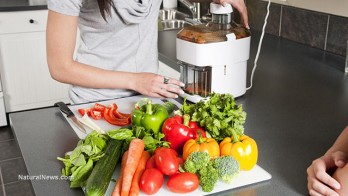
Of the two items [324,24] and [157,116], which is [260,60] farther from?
[157,116]

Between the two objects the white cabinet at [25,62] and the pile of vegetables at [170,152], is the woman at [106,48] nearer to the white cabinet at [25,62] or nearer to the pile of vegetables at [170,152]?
the pile of vegetables at [170,152]

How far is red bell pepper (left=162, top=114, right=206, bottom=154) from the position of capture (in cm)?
96


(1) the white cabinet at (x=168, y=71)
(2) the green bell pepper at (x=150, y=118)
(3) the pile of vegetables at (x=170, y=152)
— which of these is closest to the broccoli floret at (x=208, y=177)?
(3) the pile of vegetables at (x=170, y=152)

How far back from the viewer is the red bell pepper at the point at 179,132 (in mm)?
962

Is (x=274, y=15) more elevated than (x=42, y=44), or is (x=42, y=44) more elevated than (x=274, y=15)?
(x=274, y=15)

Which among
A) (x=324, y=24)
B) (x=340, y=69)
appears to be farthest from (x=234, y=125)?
(x=324, y=24)

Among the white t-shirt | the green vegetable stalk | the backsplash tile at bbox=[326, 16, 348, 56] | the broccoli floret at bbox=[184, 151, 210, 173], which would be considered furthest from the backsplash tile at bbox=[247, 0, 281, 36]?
the broccoli floret at bbox=[184, 151, 210, 173]

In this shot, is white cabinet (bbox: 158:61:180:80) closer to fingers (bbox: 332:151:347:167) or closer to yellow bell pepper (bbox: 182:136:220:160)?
yellow bell pepper (bbox: 182:136:220:160)

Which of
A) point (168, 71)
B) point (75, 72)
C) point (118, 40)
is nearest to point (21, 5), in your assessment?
point (168, 71)

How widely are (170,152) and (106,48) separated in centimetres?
57

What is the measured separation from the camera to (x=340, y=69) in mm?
1677

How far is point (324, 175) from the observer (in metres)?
0.82

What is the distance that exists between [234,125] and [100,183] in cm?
33

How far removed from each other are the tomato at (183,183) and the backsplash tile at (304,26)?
127cm
